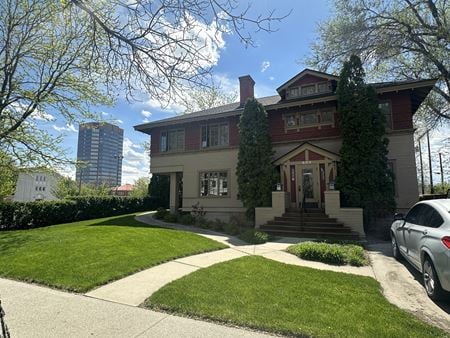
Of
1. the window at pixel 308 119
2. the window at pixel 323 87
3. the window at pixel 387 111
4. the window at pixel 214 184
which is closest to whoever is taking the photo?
the window at pixel 387 111

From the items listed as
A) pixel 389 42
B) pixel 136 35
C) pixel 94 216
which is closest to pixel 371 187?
pixel 389 42

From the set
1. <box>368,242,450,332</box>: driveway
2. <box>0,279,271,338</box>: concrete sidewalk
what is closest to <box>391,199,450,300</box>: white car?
<box>368,242,450,332</box>: driveway

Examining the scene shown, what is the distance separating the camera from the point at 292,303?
446 cm

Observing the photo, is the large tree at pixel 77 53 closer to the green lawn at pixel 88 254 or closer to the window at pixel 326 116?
the green lawn at pixel 88 254

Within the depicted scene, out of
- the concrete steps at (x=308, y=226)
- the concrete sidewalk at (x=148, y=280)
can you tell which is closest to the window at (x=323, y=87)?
the concrete steps at (x=308, y=226)

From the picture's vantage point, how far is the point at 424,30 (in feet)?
52.9

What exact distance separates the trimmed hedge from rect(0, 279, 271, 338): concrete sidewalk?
13.5m

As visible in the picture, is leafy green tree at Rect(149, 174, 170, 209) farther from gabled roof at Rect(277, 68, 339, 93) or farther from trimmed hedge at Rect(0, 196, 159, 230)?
gabled roof at Rect(277, 68, 339, 93)

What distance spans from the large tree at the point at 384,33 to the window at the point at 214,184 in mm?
9679

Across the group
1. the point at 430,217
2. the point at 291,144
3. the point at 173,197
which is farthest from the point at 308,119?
the point at 430,217

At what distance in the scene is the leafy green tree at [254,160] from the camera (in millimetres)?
14695

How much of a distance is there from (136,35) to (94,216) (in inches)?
769

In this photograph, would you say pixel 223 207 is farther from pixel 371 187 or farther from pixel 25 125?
pixel 25 125

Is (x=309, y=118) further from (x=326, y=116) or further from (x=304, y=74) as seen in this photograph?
(x=304, y=74)
